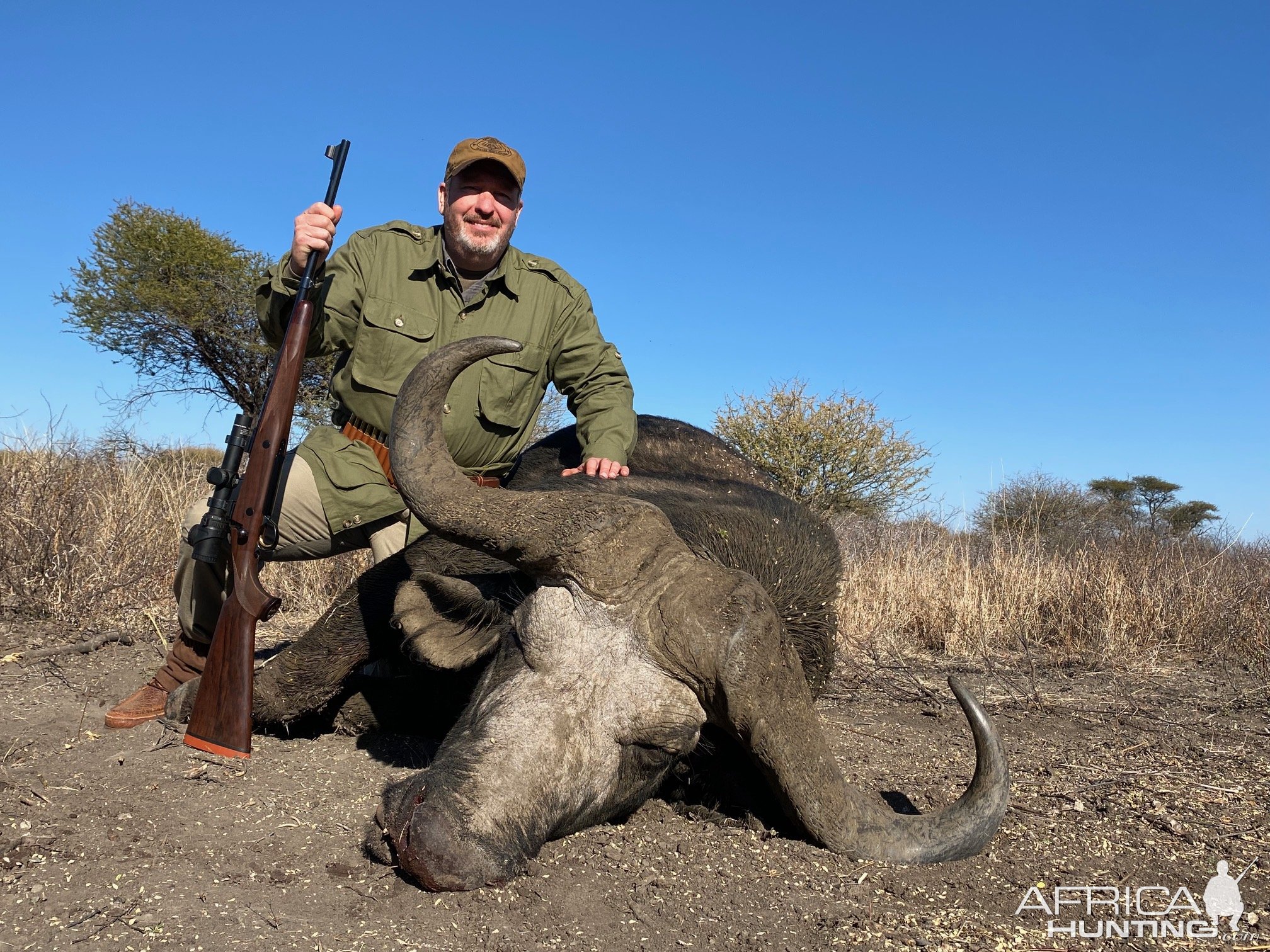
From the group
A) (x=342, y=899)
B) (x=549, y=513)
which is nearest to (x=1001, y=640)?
(x=549, y=513)

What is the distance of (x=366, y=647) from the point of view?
368cm

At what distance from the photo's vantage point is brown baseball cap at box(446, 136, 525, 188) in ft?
14.6

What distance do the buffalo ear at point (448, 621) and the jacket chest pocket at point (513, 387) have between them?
160cm

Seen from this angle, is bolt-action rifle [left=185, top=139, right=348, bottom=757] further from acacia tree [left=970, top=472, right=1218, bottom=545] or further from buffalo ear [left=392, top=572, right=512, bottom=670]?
acacia tree [left=970, top=472, right=1218, bottom=545]

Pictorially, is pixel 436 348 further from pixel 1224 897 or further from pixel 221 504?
pixel 1224 897

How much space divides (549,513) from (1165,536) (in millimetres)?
12493

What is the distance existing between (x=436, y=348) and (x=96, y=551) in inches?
134

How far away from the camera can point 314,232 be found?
12.8 feet

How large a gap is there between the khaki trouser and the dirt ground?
0.44 meters

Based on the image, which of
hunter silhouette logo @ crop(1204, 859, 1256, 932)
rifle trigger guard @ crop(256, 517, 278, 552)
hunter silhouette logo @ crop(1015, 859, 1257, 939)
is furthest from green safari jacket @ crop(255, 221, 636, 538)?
hunter silhouette logo @ crop(1204, 859, 1256, 932)

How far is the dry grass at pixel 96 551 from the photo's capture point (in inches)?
225

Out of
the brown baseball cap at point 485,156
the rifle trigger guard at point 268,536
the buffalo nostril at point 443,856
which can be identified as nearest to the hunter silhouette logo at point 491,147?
the brown baseball cap at point 485,156

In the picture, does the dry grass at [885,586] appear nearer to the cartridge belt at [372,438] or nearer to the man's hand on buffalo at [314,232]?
the cartridge belt at [372,438]

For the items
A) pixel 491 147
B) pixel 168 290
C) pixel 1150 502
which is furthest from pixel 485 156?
pixel 1150 502
